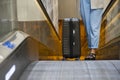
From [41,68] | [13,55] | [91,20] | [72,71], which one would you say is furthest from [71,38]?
[13,55]

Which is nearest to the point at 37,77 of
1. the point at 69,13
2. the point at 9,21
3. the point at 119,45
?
the point at 9,21

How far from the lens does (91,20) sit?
5691 mm

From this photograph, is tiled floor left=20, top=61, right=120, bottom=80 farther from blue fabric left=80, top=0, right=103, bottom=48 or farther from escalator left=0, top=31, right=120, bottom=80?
blue fabric left=80, top=0, right=103, bottom=48

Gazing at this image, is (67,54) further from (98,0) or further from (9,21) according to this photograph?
(9,21)

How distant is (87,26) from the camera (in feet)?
19.0

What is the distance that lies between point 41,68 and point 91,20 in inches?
131

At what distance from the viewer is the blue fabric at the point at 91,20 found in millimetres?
5637

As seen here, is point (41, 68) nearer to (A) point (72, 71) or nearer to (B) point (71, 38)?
(A) point (72, 71)

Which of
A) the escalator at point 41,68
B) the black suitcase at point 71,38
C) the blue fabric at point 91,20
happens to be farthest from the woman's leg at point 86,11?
the escalator at point 41,68

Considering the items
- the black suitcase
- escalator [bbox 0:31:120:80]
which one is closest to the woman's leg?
the black suitcase

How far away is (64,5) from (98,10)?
4.83m

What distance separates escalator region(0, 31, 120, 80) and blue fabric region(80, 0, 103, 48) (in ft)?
10.1

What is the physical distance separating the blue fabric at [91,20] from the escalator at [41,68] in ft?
10.1

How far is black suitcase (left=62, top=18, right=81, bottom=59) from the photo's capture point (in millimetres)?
8250
